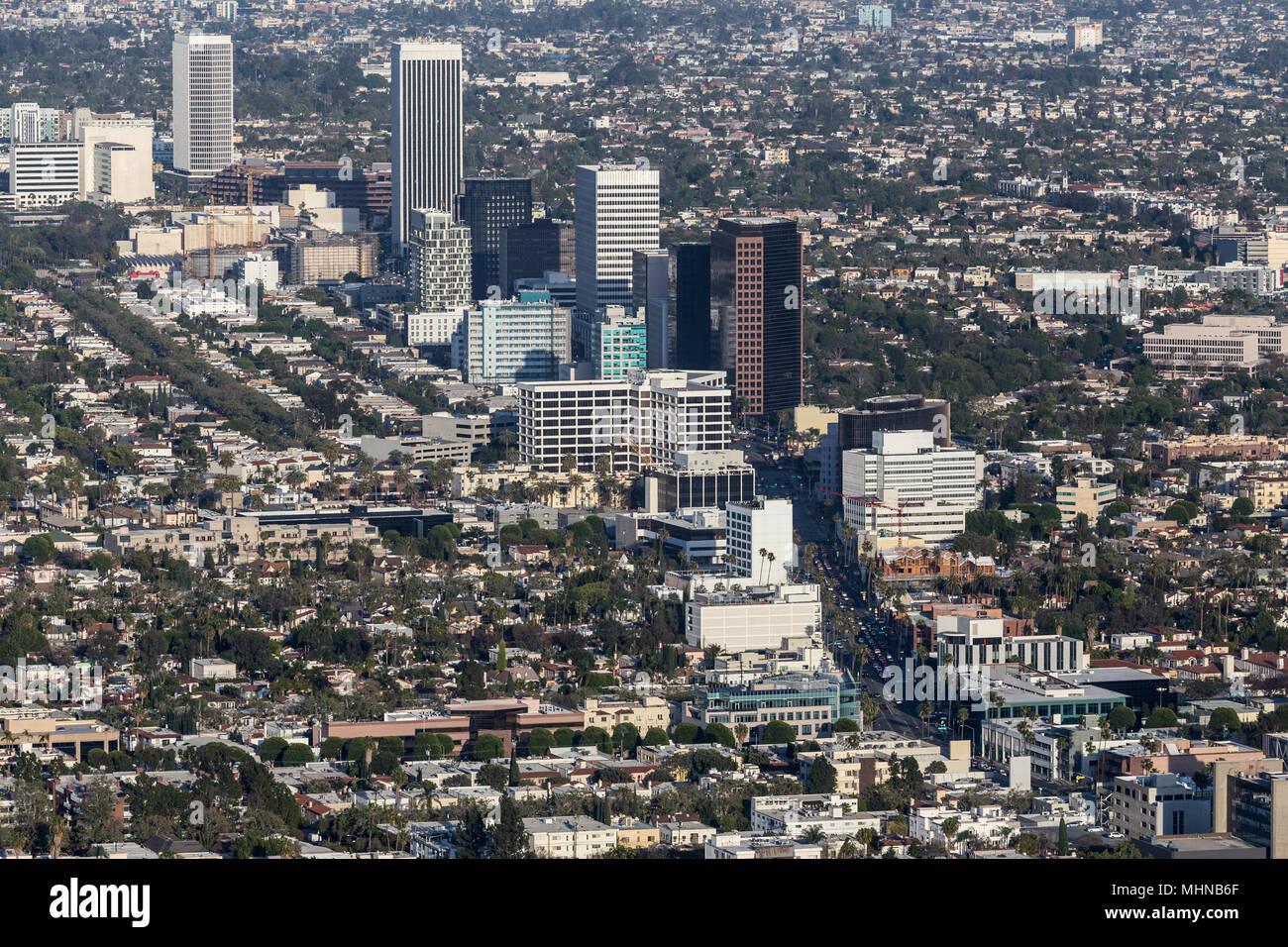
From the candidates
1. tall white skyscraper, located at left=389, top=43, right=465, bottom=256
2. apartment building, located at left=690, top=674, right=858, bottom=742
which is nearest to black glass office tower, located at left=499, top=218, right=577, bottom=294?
tall white skyscraper, located at left=389, top=43, right=465, bottom=256

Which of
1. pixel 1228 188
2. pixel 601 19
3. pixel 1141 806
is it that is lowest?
pixel 1141 806

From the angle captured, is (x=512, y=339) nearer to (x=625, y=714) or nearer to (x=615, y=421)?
(x=615, y=421)

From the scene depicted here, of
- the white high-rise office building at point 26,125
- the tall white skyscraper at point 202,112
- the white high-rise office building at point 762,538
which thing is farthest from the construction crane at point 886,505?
the white high-rise office building at point 26,125

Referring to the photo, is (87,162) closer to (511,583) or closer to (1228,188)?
(1228,188)

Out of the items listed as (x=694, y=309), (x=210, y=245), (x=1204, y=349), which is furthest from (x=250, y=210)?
(x=1204, y=349)

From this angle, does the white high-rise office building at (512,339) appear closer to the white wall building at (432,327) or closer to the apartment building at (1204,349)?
the white wall building at (432,327)

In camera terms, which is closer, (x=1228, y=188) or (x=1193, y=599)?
(x=1193, y=599)
